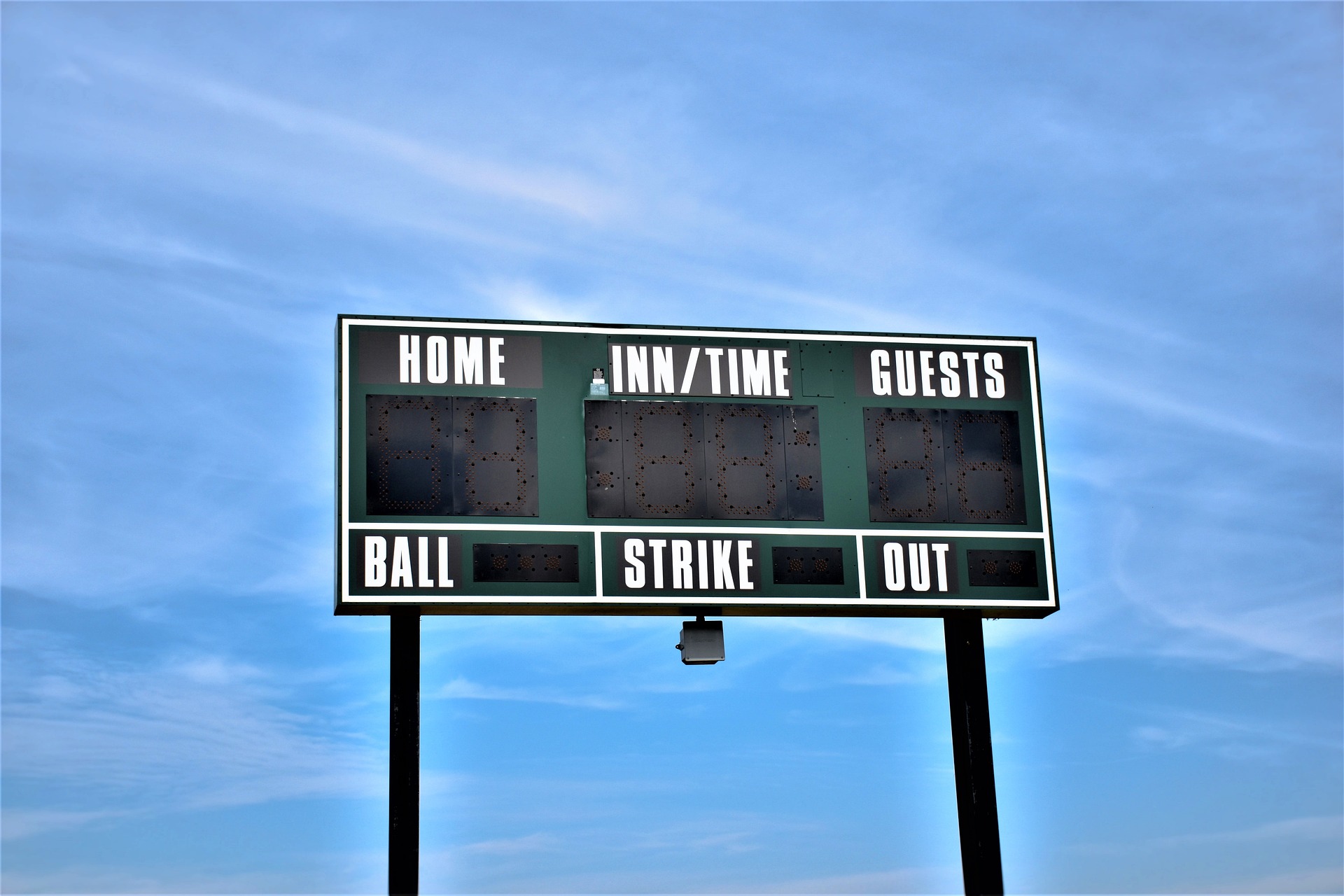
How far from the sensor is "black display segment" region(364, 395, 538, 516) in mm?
15789

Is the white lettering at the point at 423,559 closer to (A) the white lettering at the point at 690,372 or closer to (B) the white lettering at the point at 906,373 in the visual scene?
(A) the white lettering at the point at 690,372

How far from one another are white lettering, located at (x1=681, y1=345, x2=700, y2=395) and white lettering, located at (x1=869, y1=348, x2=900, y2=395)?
1.92 m

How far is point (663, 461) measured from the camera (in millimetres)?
16359

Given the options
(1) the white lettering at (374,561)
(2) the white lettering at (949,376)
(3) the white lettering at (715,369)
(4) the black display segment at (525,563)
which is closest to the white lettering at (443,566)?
(4) the black display segment at (525,563)

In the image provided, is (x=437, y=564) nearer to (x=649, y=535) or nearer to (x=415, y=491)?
(x=415, y=491)

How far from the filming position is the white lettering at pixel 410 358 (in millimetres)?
16188

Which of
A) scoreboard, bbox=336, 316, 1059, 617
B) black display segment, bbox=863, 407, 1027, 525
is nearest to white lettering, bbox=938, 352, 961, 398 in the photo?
scoreboard, bbox=336, 316, 1059, 617

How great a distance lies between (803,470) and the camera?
16.7 metres

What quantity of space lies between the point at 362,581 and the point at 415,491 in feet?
3.32

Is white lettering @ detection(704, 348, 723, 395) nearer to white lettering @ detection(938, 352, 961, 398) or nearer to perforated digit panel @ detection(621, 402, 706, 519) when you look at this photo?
perforated digit panel @ detection(621, 402, 706, 519)

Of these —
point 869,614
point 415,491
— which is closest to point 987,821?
point 869,614

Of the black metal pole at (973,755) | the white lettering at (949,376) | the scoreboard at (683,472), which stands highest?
the white lettering at (949,376)

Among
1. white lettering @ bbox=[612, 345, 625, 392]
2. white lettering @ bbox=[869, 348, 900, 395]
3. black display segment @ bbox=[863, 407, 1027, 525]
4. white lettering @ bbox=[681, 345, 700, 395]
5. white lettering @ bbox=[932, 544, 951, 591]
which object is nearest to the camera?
white lettering @ bbox=[612, 345, 625, 392]

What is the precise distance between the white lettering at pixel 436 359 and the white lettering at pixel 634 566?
98.0 inches
